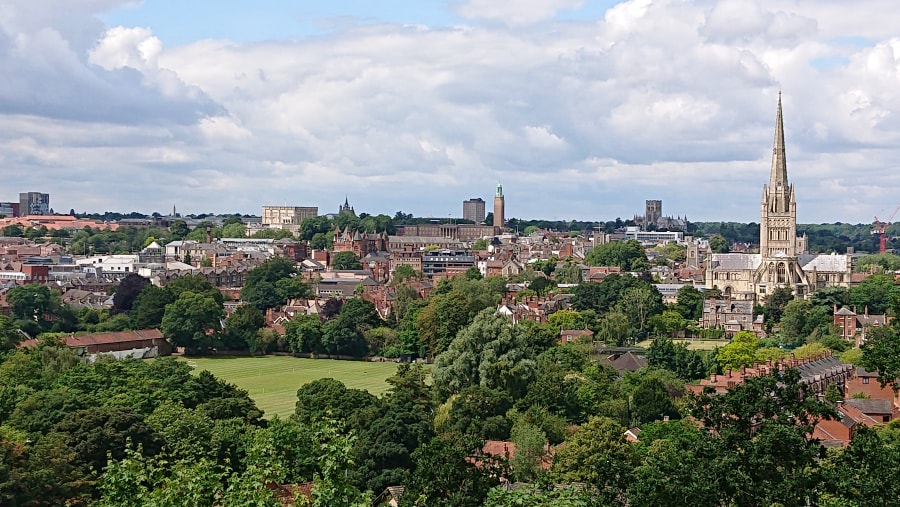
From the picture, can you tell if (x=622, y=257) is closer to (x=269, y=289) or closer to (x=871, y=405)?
(x=269, y=289)

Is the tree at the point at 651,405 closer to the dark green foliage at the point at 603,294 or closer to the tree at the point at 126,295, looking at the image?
the dark green foliage at the point at 603,294

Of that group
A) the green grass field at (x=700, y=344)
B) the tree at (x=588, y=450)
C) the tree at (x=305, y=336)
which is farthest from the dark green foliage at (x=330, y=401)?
the green grass field at (x=700, y=344)

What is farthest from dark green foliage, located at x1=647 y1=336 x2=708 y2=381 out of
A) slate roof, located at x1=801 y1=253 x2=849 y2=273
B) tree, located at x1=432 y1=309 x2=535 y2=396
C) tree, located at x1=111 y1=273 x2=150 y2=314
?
slate roof, located at x1=801 y1=253 x2=849 y2=273

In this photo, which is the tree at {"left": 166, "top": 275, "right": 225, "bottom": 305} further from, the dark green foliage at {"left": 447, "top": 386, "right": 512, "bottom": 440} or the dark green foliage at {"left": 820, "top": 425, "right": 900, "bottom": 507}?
the dark green foliage at {"left": 820, "top": 425, "right": 900, "bottom": 507}

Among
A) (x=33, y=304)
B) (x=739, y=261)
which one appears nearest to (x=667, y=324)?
(x=739, y=261)

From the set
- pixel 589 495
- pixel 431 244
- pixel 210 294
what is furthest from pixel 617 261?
pixel 589 495
